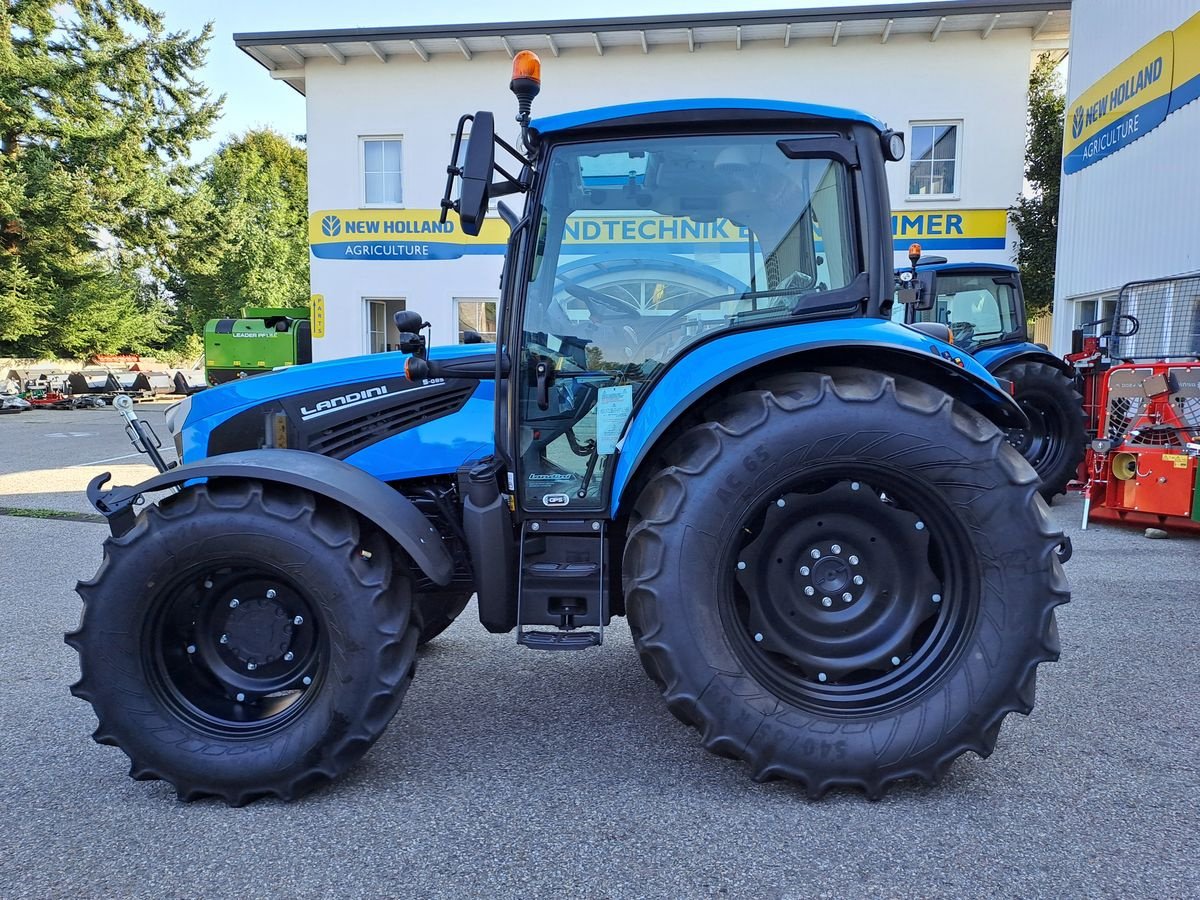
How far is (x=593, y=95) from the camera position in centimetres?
1365

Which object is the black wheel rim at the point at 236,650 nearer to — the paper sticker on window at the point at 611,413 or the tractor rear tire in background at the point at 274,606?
the tractor rear tire in background at the point at 274,606

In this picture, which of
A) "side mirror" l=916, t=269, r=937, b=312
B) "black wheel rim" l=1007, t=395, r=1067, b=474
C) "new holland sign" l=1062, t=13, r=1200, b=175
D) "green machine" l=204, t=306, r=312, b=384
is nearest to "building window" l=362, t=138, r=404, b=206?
"green machine" l=204, t=306, r=312, b=384

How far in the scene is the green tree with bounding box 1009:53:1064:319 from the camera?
14016mm

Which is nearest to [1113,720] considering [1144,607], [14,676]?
[1144,607]

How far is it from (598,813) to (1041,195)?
1614 centimetres

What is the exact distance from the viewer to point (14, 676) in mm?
3629

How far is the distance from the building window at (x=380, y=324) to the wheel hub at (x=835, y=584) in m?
12.9

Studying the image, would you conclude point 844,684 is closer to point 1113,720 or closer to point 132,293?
point 1113,720

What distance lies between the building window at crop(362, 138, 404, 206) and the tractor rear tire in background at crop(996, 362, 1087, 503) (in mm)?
10400

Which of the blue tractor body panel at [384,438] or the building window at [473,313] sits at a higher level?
the building window at [473,313]

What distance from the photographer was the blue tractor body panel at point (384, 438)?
306 cm

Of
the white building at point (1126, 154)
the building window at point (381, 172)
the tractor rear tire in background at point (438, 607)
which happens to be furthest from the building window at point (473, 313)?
the tractor rear tire in background at point (438, 607)

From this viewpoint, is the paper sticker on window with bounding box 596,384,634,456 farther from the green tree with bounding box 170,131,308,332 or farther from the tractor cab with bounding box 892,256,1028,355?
the green tree with bounding box 170,131,308,332

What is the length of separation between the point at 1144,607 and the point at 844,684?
293 centimetres
